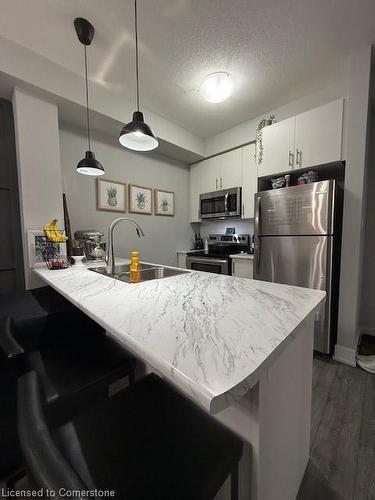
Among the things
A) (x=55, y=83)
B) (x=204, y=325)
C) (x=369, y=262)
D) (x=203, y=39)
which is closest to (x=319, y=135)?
(x=203, y=39)

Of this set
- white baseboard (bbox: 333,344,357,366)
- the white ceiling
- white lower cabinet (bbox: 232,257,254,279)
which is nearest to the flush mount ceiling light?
the white ceiling

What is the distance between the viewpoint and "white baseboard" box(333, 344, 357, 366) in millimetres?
1938

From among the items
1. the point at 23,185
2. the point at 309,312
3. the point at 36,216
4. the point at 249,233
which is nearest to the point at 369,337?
the point at 249,233

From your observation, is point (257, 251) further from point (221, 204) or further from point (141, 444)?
point (141, 444)

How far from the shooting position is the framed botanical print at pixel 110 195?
271cm

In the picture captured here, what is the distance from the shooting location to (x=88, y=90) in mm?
2188

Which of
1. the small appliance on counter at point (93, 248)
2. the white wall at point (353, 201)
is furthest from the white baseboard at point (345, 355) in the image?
the small appliance on counter at point (93, 248)

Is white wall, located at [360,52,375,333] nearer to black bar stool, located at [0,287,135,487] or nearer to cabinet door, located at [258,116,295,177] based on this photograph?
cabinet door, located at [258,116,295,177]

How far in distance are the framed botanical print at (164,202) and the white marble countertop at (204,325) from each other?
91.4 inches

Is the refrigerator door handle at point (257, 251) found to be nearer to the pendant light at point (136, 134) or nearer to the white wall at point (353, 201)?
the white wall at point (353, 201)

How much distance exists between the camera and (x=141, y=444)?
0.61 m

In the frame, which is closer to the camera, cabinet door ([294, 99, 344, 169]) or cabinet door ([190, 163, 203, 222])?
cabinet door ([294, 99, 344, 169])

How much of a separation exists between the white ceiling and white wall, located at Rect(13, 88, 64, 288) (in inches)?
17.7

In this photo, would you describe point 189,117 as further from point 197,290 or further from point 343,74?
point 197,290
